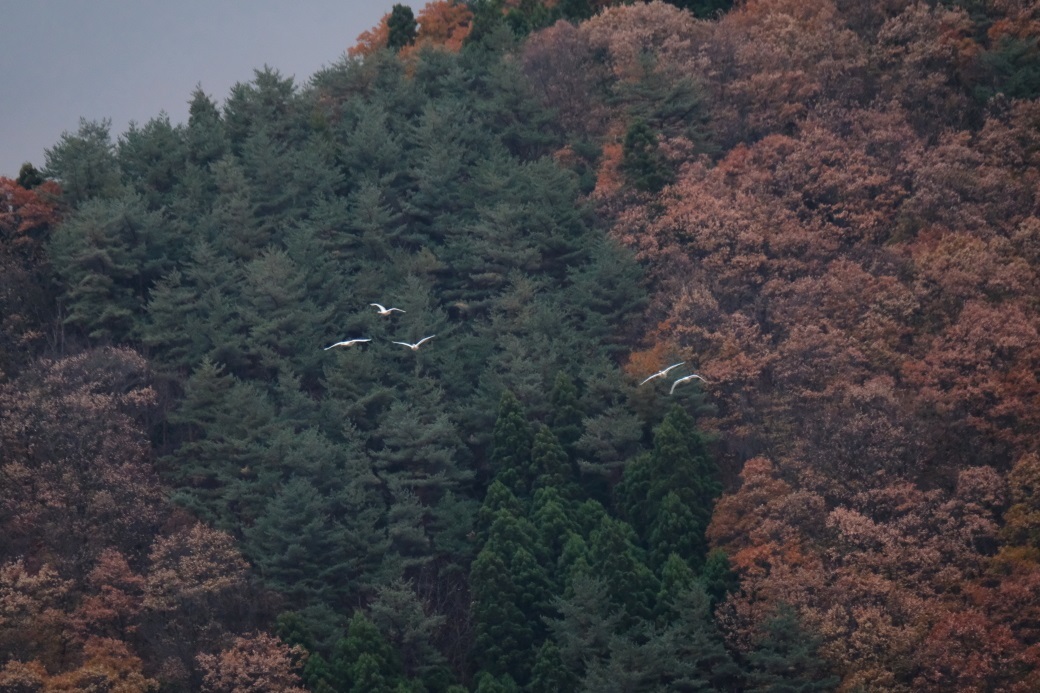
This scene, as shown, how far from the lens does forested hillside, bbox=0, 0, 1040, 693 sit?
31.5 meters

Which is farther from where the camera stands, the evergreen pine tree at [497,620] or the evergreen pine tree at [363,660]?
the evergreen pine tree at [497,620]

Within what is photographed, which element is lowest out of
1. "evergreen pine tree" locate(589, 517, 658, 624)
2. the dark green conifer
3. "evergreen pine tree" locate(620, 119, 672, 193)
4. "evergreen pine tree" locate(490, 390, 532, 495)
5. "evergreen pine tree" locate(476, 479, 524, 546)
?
"evergreen pine tree" locate(589, 517, 658, 624)

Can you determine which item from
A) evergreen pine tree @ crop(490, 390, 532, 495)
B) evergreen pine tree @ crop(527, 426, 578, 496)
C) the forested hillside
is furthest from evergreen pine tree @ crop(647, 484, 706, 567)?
evergreen pine tree @ crop(490, 390, 532, 495)

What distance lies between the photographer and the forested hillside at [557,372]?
31.5 m

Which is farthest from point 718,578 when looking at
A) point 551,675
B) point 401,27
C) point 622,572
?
point 401,27

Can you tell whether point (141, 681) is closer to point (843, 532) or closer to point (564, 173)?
point (843, 532)

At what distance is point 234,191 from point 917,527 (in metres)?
21.0

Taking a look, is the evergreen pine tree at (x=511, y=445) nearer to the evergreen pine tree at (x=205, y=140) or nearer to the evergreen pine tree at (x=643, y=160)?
the evergreen pine tree at (x=643, y=160)

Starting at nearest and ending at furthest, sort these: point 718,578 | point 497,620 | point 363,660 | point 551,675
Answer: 1. point 363,660
2. point 551,675
3. point 718,578
4. point 497,620

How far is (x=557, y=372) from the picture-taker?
38.2 meters

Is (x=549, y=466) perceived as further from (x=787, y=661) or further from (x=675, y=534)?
(x=787, y=661)

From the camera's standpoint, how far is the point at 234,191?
43.0 metres

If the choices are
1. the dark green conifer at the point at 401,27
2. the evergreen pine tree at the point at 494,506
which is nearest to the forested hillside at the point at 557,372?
the evergreen pine tree at the point at 494,506

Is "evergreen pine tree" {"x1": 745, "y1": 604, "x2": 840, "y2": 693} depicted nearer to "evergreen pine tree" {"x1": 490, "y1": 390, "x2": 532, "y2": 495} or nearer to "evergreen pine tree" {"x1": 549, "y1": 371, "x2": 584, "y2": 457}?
"evergreen pine tree" {"x1": 490, "y1": 390, "x2": 532, "y2": 495}
